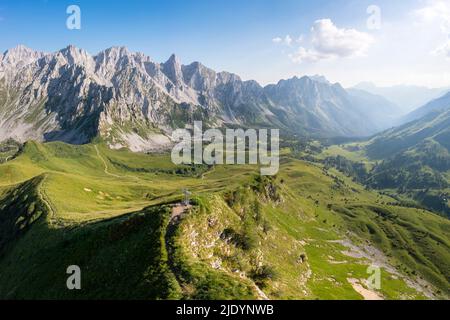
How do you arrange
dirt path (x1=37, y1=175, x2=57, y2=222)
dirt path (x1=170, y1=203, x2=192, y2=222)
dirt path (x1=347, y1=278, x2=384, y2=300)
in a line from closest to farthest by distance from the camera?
dirt path (x1=170, y1=203, x2=192, y2=222) → dirt path (x1=37, y1=175, x2=57, y2=222) → dirt path (x1=347, y1=278, x2=384, y2=300)

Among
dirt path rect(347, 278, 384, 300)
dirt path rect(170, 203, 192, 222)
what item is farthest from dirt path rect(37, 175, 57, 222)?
dirt path rect(347, 278, 384, 300)

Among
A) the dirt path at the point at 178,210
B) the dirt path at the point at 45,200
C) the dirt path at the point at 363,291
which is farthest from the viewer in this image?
the dirt path at the point at 363,291

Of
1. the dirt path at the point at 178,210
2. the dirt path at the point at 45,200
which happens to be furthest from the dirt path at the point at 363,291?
the dirt path at the point at 45,200

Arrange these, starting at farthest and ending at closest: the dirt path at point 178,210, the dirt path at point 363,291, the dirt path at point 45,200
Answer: the dirt path at point 363,291, the dirt path at point 45,200, the dirt path at point 178,210

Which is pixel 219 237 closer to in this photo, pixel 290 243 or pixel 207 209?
pixel 207 209

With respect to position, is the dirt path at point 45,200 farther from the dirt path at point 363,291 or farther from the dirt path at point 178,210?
the dirt path at point 363,291

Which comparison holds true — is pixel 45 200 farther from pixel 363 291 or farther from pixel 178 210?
pixel 363 291

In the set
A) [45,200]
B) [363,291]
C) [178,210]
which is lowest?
[363,291]

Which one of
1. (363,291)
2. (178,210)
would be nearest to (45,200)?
(178,210)

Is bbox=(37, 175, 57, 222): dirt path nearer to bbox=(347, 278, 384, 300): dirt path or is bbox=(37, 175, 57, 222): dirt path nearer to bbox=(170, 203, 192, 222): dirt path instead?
bbox=(170, 203, 192, 222): dirt path
